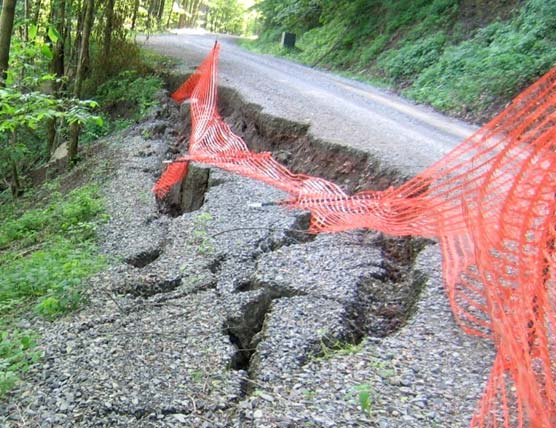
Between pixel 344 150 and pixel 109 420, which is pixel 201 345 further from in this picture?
pixel 344 150

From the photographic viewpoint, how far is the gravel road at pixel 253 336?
10.5ft

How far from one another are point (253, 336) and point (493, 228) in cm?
210

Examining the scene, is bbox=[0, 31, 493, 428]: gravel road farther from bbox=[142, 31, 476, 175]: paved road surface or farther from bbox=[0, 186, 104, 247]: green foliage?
bbox=[142, 31, 476, 175]: paved road surface

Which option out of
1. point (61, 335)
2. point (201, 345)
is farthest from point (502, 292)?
point (61, 335)

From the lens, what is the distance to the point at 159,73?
13453 mm

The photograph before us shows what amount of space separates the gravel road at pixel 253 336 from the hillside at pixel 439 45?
17.7ft

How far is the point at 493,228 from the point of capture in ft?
15.5

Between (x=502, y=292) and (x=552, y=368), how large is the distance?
2.41 feet

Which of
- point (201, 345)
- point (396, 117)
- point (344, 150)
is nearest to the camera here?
point (201, 345)

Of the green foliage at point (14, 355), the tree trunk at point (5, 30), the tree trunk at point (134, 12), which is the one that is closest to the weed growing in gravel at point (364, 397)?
the green foliage at point (14, 355)

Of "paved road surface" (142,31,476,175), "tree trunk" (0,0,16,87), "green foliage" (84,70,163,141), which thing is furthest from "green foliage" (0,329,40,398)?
"green foliage" (84,70,163,141)

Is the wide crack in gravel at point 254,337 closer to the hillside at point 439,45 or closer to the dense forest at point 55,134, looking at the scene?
the dense forest at point 55,134

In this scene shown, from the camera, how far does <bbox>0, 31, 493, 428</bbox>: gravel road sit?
3207mm

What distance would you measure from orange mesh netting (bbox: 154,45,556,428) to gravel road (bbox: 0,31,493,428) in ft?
0.52
